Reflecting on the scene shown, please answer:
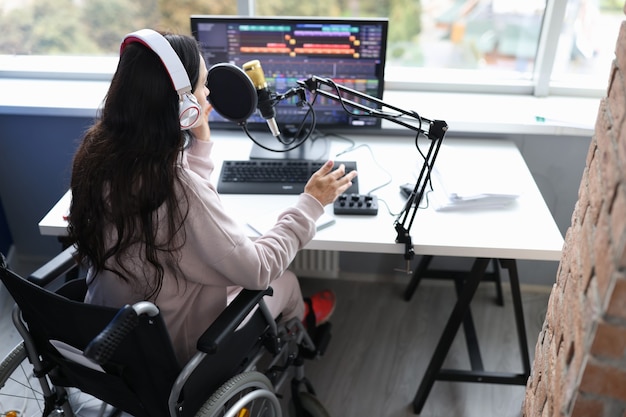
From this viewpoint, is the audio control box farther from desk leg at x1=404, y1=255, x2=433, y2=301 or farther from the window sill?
desk leg at x1=404, y1=255, x2=433, y2=301

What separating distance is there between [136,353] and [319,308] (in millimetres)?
1044

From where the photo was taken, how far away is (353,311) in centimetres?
231

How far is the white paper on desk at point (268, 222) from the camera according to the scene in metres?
1.60

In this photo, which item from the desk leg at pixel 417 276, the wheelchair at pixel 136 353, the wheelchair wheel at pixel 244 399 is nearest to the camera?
the wheelchair at pixel 136 353

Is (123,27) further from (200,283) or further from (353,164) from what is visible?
(200,283)

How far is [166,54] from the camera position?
1.16 meters

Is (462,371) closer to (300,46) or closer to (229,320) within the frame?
(229,320)

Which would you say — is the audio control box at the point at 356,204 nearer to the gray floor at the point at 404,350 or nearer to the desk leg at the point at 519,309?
the desk leg at the point at 519,309

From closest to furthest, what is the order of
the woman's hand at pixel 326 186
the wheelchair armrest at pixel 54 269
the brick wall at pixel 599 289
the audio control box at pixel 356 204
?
the brick wall at pixel 599 289 < the wheelchair armrest at pixel 54 269 < the woman's hand at pixel 326 186 < the audio control box at pixel 356 204

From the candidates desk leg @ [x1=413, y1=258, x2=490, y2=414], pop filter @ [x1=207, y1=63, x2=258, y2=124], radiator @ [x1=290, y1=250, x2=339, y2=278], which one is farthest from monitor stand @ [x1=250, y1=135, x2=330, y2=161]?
desk leg @ [x1=413, y1=258, x2=490, y2=414]

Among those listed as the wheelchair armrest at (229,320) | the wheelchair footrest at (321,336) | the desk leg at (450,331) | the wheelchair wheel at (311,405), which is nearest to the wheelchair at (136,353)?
the wheelchair armrest at (229,320)

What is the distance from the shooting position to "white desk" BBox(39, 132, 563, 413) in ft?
5.13

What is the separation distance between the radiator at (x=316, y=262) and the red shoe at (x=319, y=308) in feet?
0.39

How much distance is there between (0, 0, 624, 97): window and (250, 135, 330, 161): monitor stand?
54cm
